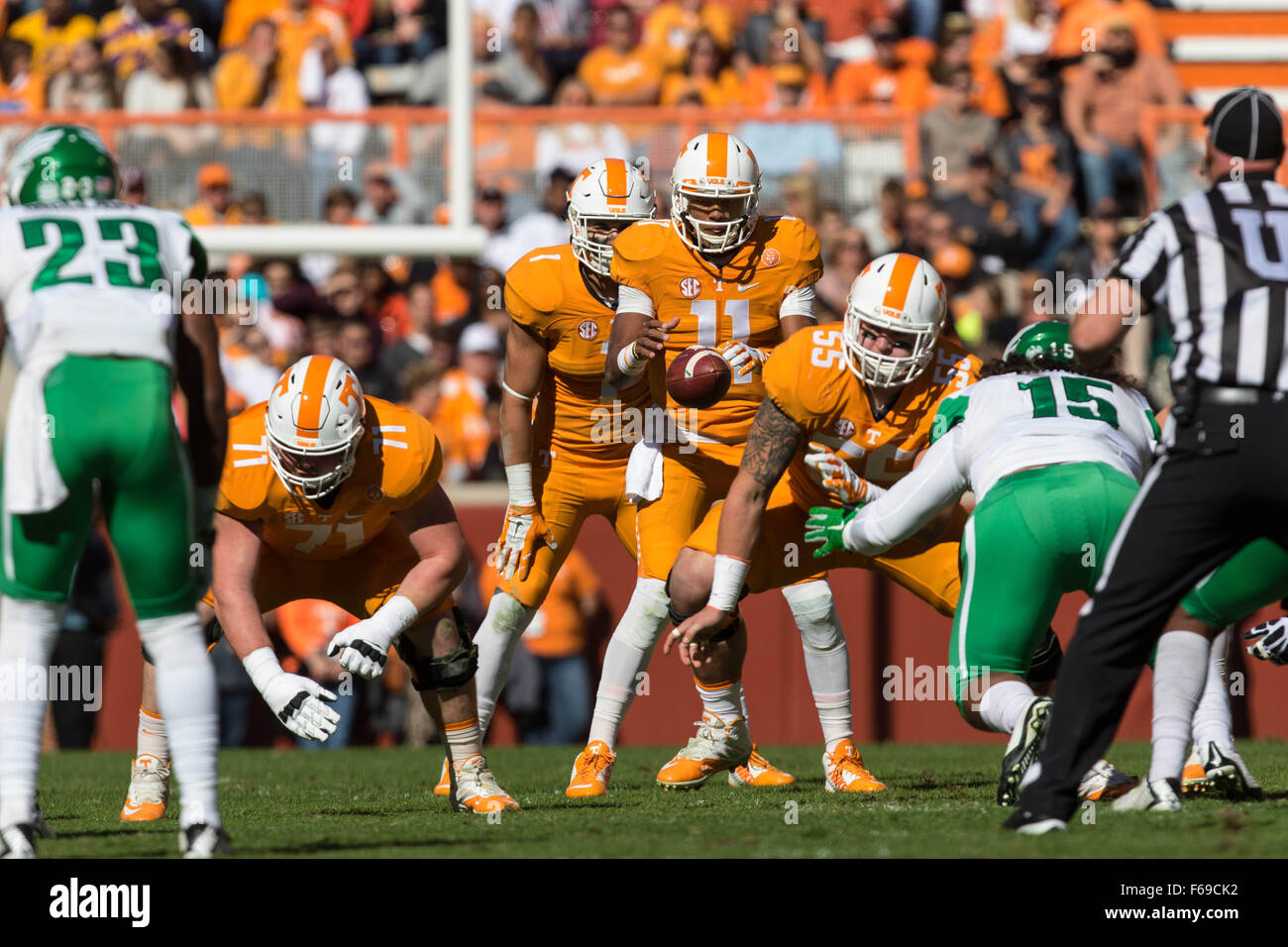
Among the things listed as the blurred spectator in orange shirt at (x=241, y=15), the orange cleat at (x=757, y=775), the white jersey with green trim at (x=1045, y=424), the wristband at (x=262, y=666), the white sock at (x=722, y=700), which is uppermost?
the blurred spectator in orange shirt at (x=241, y=15)

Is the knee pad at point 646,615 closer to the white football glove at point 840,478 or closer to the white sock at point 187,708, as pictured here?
the white football glove at point 840,478

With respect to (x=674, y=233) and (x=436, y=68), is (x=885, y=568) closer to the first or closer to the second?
(x=674, y=233)

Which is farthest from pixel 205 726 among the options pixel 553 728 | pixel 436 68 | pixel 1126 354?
pixel 436 68

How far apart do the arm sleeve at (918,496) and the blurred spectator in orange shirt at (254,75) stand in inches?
381

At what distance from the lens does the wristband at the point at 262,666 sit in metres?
5.89

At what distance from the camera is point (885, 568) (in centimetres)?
689

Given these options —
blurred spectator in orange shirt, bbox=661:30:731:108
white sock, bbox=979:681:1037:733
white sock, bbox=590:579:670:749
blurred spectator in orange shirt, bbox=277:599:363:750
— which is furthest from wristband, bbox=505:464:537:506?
blurred spectator in orange shirt, bbox=661:30:731:108

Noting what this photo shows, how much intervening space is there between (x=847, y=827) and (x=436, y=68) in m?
10.6

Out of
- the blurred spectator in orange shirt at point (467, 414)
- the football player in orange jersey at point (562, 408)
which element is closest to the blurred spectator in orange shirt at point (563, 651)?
the blurred spectator in orange shirt at point (467, 414)

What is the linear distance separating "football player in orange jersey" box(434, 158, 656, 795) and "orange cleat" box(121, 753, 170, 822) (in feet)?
3.86

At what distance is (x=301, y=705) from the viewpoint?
567 centimetres

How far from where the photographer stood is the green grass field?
4773 mm

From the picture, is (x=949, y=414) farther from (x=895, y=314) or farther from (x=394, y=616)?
(x=394, y=616)

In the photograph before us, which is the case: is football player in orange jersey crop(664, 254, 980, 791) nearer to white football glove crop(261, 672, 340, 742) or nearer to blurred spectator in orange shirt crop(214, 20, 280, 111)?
white football glove crop(261, 672, 340, 742)
